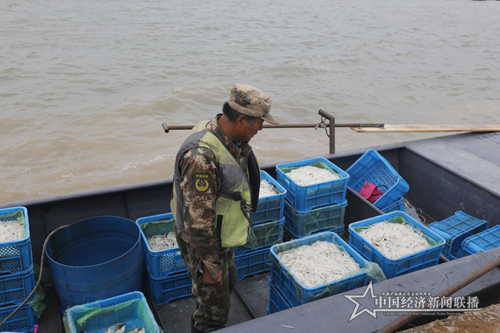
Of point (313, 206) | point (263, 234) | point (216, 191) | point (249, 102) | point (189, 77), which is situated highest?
point (249, 102)

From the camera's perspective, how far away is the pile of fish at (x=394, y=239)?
3398 millimetres

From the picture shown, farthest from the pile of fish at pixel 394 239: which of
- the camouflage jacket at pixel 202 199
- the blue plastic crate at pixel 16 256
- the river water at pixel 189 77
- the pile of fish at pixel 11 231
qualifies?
the river water at pixel 189 77

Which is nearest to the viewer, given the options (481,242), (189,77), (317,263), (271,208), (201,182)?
(201,182)

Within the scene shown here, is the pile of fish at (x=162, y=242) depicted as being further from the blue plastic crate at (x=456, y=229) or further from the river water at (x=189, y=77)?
the river water at (x=189, y=77)

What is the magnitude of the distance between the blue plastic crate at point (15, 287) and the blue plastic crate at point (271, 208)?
1944 millimetres

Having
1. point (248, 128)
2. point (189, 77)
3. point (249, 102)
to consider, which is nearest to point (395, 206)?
point (248, 128)

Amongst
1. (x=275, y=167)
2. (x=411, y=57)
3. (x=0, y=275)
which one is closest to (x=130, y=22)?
(x=411, y=57)

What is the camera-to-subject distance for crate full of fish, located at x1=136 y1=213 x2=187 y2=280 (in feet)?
11.0

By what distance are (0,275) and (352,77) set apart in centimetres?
1405

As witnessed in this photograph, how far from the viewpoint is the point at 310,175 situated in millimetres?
4160

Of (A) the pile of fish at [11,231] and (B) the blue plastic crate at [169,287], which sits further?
(B) the blue plastic crate at [169,287]

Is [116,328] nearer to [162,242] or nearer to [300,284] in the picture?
[162,242]

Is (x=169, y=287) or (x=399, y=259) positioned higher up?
(x=399, y=259)

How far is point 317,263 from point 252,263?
38.0 inches
